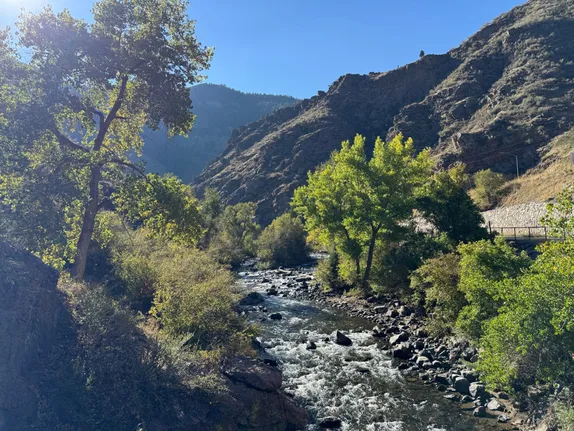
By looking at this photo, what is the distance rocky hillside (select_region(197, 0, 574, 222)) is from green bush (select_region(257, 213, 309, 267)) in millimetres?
35830

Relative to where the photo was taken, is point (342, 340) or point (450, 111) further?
point (450, 111)

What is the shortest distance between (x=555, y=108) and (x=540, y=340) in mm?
70688

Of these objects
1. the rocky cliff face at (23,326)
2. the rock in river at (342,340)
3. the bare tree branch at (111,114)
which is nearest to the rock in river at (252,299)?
the rock in river at (342,340)

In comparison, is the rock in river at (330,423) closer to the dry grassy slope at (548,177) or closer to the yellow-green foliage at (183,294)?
the yellow-green foliage at (183,294)

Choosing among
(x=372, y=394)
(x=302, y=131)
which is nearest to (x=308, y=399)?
(x=372, y=394)

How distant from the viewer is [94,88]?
12141mm

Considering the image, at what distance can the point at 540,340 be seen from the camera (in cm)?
941

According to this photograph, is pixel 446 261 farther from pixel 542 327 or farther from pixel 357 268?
pixel 357 268

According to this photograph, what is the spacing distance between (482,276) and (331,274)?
64.3 feet

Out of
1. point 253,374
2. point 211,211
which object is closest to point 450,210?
point 253,374

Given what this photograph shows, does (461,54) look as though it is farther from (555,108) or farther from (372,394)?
(372,394)

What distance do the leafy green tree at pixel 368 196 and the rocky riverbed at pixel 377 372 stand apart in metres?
5.57

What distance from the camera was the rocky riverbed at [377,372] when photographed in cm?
1122

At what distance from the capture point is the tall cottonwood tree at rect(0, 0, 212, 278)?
10.0 m
